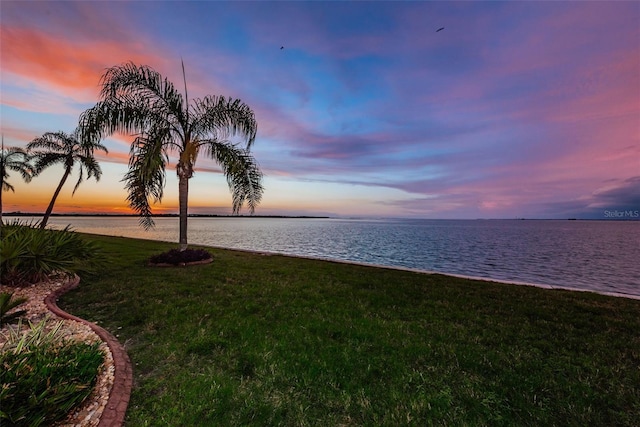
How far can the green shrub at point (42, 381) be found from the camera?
8.52ft

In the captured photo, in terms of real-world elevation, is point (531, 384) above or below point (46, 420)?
below

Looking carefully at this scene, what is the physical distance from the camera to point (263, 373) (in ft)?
13.2

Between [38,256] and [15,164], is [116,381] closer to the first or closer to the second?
[38,256]

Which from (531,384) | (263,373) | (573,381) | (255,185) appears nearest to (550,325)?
(573,381)

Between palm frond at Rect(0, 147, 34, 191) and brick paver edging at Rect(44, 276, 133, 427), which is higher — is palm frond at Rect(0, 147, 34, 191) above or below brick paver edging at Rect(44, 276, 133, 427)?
above

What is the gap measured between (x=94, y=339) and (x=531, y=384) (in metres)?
6.83

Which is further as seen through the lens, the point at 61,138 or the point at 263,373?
the point at 61,138

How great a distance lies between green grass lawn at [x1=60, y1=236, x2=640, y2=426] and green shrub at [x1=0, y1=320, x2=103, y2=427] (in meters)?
Answer: 0.64

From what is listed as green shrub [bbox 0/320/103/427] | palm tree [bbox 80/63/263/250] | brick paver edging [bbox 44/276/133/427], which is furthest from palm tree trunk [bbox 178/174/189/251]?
green shrub [bbox 0/320/103/427]

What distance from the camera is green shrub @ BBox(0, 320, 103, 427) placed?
2.60 meters

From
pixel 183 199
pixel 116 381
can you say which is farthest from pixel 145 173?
pixel 116 381

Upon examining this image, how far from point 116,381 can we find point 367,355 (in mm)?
3583

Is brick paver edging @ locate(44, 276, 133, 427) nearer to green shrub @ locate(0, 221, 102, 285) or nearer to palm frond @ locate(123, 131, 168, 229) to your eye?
green shrub @ locate(0, 221, 102, 285)

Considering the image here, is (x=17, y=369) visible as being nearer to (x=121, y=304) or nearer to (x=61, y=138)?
(x=121, y=304)
